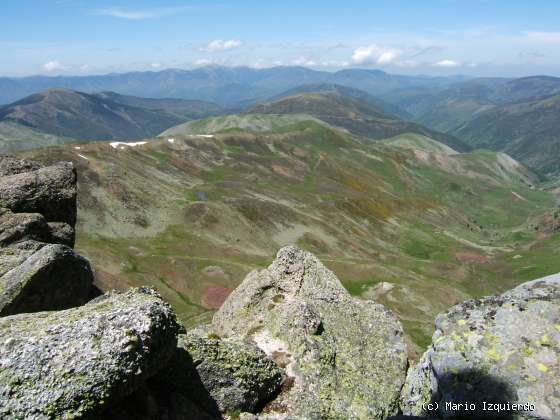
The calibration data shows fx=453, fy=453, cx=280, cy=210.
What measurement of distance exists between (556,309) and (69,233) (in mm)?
28875

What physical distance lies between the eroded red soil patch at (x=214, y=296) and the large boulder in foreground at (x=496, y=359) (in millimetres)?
80089

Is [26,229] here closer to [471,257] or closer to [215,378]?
[215,378]

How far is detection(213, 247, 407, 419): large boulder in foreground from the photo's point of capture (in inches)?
805

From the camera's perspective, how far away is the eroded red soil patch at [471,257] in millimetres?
183625

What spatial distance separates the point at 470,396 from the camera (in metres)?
16.2

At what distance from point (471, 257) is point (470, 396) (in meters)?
187

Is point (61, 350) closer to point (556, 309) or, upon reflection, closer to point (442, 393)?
point (442, 393)

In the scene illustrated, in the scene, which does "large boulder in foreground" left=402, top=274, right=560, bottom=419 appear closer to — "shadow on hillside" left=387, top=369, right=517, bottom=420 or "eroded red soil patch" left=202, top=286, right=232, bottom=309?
"shadow on hillside" left=387, top=369, right=517, bottom=420

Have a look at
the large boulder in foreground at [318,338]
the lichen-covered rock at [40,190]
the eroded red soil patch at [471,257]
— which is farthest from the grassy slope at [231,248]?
the large boulder in foreground at [318,338]

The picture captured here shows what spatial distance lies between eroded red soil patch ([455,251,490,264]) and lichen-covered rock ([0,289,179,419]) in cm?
18648

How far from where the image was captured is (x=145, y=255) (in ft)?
383

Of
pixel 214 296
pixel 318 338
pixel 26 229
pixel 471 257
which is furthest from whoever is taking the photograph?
pixel 471 257

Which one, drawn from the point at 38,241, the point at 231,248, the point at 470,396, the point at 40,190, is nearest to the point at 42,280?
Result: the point at 38,241

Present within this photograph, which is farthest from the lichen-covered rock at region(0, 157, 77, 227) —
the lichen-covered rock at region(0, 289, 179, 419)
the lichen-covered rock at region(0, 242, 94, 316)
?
the lichen-covered rock at region(0, 289, 179, 419)
